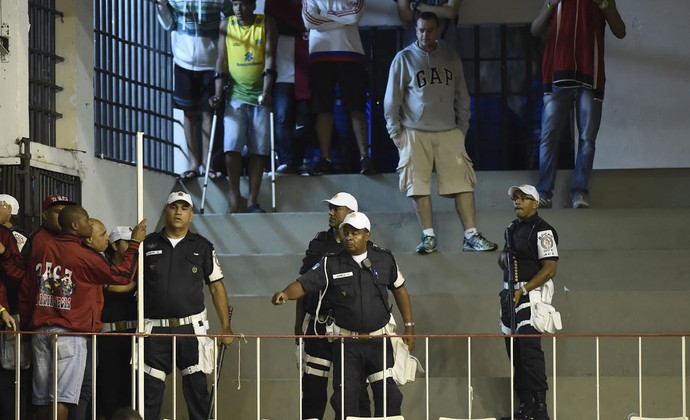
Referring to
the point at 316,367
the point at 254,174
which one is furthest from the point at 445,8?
the point at 316,367

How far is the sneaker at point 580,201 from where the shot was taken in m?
13.6

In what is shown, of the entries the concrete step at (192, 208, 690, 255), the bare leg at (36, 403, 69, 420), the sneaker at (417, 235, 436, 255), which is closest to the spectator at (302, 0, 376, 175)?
the concrete step at (192, 208, 690, 255)

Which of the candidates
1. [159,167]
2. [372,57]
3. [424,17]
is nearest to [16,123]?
[159,167]

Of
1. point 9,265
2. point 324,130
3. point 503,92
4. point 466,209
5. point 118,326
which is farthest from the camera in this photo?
point 503,92

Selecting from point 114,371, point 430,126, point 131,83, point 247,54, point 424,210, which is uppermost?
point 247,54

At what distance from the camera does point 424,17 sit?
13.0 metres

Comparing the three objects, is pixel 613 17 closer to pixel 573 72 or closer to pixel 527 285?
pixel 573 72

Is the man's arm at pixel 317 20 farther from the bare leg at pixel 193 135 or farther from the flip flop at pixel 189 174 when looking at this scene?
the flip flop at pixel 189 174

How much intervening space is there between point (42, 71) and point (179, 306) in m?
3.74

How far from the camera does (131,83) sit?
46.9ft

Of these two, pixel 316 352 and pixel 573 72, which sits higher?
pixel 573 72

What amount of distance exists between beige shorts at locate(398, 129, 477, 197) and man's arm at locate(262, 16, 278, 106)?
153cm

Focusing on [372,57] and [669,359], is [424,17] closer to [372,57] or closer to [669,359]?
[372,57]

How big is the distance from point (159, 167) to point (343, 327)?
16.9 feet
